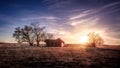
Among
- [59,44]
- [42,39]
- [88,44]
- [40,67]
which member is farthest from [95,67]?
[88,44]

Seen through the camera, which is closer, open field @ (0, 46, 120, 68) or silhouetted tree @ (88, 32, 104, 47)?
open field @ (0, 46, 120, 68)

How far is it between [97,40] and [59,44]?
82.2ft

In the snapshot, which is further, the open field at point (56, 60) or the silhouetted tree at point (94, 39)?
the silhouetted tree at point (94, 39)

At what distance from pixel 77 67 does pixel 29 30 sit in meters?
55.6

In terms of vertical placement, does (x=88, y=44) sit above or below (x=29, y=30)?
below

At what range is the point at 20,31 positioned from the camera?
6919 centimetres

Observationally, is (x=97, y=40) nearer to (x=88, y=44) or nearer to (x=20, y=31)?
(x=88, y=44)

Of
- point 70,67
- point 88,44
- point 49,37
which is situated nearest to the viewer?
point 70,67

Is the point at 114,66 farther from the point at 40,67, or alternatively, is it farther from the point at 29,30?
the point at 29,30

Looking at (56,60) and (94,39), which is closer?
(56,60)

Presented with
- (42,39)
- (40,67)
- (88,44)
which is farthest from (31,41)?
(40,67)

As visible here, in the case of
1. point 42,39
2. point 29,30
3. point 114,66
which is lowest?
point 114,66

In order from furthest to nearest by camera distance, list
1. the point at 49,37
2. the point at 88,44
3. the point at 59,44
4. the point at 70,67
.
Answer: the point at 88,44 < the point at 49,37 < the point at 59,44 < the point at 70,67

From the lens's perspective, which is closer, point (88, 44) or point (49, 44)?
point (49, 44)
